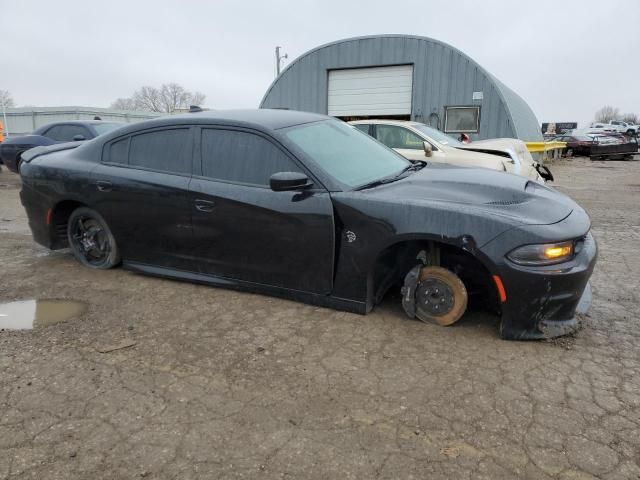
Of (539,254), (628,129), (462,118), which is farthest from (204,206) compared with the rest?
(628,129)

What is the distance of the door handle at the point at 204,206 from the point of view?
3.76 m

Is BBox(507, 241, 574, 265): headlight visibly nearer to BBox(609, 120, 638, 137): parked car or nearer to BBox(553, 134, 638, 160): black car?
BBox(553, 134, 638, 160): black car

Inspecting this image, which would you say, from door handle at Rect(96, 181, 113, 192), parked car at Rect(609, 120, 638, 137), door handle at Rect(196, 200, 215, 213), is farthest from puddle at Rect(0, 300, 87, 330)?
parked car at Rect(609, 120, 638, 137)

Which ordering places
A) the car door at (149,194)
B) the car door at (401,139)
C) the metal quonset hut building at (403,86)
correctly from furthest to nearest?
the metal quonset hut building at (403,86) < the car door at (401,139) < the car door at (149,194)

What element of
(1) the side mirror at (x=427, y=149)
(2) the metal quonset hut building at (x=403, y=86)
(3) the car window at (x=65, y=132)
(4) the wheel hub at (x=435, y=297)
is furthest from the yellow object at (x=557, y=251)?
(2) the metal quonset hut building at (x=403, y=86)

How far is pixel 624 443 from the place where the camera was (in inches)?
85.0

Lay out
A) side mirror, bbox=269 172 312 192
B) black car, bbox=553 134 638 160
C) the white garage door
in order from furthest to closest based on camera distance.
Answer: black car, bbox=553 134 638 160 → the white garage door → side mirror, bbox=269 172 312 192

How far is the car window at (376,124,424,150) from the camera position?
848 centimetres

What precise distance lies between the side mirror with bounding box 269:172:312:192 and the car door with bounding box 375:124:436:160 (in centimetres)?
536

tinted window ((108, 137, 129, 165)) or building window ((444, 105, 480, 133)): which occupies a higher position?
building window ((444, 105, 480, 133))

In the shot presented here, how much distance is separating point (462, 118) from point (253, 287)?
48.6 feet

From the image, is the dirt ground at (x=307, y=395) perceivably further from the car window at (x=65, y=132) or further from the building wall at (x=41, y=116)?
the building wall at (x=41, y=116)

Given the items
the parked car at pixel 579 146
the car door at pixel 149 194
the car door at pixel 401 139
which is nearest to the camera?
the car door at pixel 149 194

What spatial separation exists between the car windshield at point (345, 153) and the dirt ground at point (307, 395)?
104 centimetres
